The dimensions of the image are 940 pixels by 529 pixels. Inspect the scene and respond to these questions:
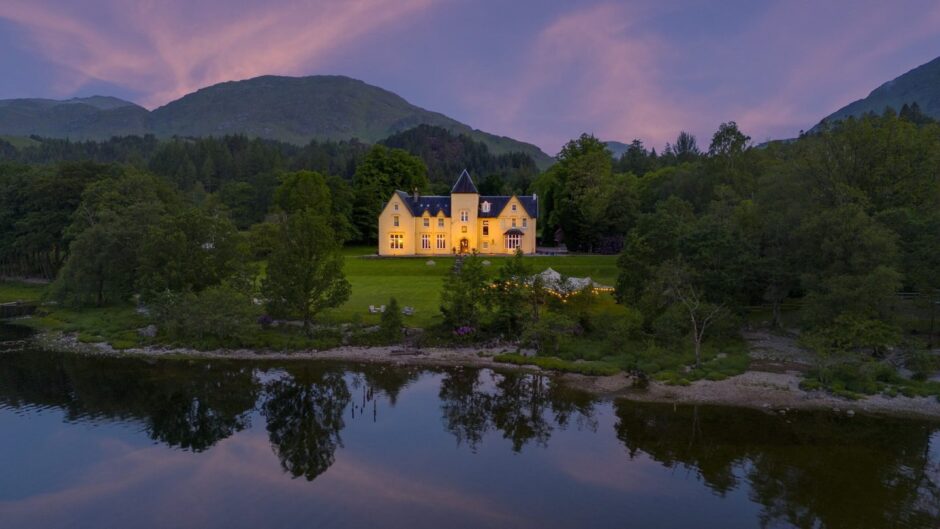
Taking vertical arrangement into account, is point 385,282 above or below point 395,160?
below

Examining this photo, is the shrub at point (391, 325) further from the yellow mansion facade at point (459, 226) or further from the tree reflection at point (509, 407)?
the yellow mansion facade at point (459, 226)

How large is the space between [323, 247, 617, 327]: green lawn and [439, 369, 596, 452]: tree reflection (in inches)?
312

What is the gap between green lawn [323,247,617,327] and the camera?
34.6m

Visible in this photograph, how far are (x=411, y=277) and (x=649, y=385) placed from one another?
94.0 feet

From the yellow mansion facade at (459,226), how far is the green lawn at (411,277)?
4.36 meters

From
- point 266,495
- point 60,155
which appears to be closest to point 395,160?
point 266,495

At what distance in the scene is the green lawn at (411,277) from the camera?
34594mm

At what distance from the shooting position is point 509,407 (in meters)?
22.3

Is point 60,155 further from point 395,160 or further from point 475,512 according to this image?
point 475,512

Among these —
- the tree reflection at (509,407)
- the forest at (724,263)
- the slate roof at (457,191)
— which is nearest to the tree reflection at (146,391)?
the forest at (724,263)

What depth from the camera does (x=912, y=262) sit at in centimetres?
2655

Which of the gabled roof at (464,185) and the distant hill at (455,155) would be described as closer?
the gabled roof at (464,185)

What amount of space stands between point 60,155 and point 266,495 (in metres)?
175

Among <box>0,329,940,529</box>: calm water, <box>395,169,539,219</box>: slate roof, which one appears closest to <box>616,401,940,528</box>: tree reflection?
<box>0,329,940,529</box>: calm water
